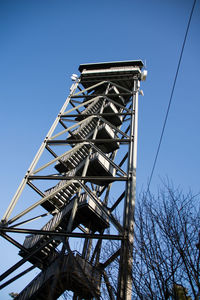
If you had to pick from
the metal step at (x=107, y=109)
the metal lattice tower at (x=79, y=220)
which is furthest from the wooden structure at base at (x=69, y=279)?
the metal step at (x=107, y=109)

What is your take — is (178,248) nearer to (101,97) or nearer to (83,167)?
(83,167)

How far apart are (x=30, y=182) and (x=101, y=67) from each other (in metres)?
13.7

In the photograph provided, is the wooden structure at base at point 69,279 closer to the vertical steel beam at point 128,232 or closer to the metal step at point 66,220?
the vertical steel beam at point 128,232

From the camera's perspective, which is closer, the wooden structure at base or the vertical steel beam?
the vertical steel beam

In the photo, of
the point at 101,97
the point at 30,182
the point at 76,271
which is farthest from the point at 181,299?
the point at 101,97

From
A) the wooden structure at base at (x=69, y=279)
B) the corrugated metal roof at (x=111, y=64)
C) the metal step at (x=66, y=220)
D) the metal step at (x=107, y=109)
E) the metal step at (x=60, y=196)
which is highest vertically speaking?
the corrugated metal roof at (x=111, y=64)

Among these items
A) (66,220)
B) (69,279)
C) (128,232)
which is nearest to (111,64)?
(66,220)

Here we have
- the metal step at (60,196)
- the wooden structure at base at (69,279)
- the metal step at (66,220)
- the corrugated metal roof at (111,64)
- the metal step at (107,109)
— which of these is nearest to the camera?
the wooden structure at base at (69,279)

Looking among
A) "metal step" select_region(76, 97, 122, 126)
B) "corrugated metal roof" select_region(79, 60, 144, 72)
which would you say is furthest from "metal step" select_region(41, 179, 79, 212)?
"corrugated metal roof" select_region(79, 60, 144, 72)

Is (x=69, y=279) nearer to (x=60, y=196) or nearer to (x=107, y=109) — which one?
(x=60, y=196)

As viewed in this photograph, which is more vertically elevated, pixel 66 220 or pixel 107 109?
pixel 107 109

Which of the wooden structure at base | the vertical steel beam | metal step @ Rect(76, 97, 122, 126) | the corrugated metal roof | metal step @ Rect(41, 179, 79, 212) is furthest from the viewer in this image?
the corrugated metal roof

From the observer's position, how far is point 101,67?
22.1m

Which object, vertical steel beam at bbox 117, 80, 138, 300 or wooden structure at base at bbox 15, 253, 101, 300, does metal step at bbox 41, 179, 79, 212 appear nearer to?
vertical steel beam at bbox 117, 80, 138, 300
